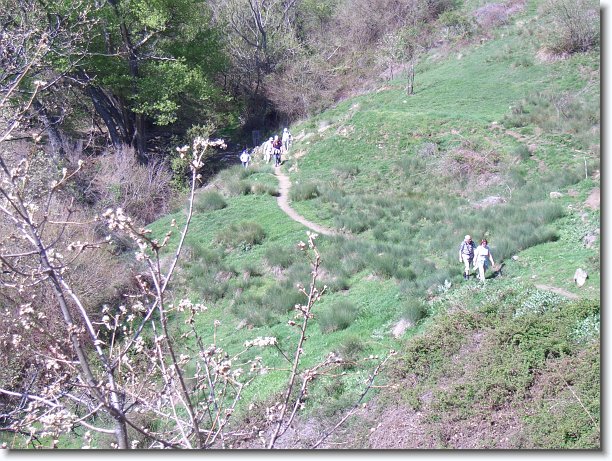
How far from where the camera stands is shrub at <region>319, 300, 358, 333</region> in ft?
44.4

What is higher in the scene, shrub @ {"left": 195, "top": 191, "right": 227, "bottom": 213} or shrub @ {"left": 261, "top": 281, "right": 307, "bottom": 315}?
shrub @ {"left": 195, "top": 191, "right": 227, "bottom": 213}

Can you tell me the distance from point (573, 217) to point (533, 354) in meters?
6.94

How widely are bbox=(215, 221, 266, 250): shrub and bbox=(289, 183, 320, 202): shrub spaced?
280cm

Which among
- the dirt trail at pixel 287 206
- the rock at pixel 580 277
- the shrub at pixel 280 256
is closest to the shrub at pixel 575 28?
the dirt trail at pixel 287 206

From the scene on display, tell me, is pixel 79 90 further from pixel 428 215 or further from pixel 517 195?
pixel 517 195

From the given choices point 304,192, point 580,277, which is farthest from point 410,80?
point 580,277

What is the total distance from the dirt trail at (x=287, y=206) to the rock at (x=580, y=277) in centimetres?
871

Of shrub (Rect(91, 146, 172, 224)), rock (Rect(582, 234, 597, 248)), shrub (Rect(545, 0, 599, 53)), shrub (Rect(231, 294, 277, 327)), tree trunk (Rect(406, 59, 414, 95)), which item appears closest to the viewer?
Result: rock (Rect(582, 234, 597, 248))

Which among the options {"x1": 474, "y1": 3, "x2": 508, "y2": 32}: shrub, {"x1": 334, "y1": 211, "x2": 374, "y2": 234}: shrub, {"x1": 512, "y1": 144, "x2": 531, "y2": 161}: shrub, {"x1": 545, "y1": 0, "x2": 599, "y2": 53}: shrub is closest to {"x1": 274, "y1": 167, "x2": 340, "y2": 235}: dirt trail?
{"x1": 334, "y1": 211, "x2": 374, "y2": 234}: shrub

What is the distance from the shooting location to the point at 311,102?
127 ft

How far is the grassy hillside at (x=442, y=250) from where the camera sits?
9.47 m

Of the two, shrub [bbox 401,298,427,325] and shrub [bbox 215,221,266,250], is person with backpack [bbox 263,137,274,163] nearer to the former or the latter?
shrub [bbox 215,221,266,250]

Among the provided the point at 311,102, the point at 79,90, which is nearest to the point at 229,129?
the point at 311,102

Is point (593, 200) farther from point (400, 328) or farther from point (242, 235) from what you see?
point (242, 235)
